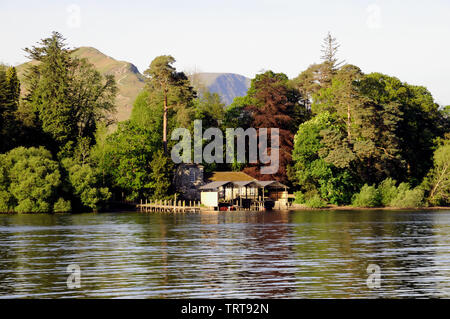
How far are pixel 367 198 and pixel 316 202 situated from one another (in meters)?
7.14

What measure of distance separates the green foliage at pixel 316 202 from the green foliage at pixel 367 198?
4.68 metres

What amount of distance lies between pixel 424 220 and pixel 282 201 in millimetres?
29419

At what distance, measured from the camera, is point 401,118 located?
89.8 meters

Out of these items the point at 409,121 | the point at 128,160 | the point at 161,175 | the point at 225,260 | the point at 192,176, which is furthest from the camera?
the point at 409,121

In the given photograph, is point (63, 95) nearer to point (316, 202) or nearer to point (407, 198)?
point (316, 202)

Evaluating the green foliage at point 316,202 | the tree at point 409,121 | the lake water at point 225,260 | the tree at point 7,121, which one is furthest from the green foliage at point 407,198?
the tree at point 7,121

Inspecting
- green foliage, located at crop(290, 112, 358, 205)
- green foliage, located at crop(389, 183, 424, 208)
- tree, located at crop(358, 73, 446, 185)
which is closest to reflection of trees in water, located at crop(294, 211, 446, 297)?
green foliage, located at crop(290, 112, 358, 205)

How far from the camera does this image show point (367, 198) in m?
87.2

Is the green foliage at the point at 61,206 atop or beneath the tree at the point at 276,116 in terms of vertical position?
beneath

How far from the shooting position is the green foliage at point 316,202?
86.8m

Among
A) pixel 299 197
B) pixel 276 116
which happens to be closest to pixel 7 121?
pixel 276 116

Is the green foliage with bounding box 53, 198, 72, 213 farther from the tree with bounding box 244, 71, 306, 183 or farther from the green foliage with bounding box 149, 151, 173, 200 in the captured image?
the tree with bounding box 244, 71, 306, 183

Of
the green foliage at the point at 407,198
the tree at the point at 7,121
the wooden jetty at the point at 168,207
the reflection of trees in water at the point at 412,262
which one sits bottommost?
the reflection of trees in water at the point at 412,262

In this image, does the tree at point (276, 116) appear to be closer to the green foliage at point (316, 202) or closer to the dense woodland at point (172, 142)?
the dense woodland at point (172, 142)
